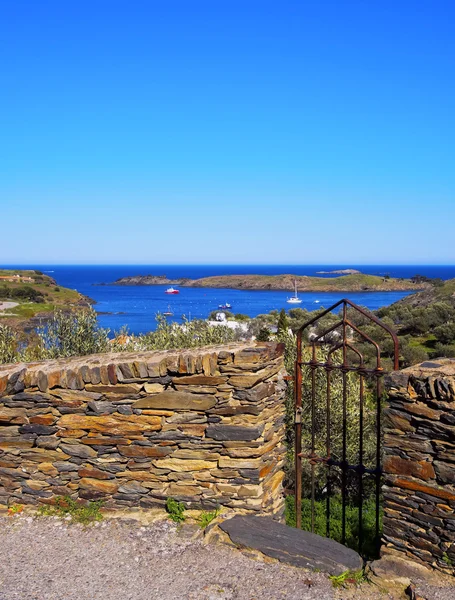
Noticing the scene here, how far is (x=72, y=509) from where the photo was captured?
21.9ft

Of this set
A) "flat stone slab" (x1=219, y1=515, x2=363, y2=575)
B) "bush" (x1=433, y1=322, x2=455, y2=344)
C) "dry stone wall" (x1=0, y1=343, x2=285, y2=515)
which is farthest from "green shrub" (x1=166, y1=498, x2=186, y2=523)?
"bush" (x1=433, y1=322, x2=455, y2=344)

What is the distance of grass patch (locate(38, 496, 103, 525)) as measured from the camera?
658 cm

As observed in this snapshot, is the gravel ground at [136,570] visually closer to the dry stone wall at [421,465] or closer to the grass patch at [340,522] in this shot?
the dry stone wall at [421,465]

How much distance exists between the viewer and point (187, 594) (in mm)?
5043

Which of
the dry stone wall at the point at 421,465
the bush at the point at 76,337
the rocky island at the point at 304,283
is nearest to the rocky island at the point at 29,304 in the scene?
the bush at the point at 76,337

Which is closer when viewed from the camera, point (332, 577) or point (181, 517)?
point (332, 577)

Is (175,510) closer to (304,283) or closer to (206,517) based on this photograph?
(206,517)

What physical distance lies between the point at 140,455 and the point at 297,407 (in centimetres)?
209

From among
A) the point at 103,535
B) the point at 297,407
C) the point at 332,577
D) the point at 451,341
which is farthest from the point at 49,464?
the point at 451,341

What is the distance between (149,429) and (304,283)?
5116 inches

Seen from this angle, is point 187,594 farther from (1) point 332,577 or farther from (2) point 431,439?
(2) point 431,439

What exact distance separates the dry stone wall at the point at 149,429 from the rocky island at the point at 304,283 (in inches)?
3703

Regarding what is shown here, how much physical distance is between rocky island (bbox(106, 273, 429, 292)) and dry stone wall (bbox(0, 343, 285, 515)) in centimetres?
9405

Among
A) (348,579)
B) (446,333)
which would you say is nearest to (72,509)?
(348,579)
